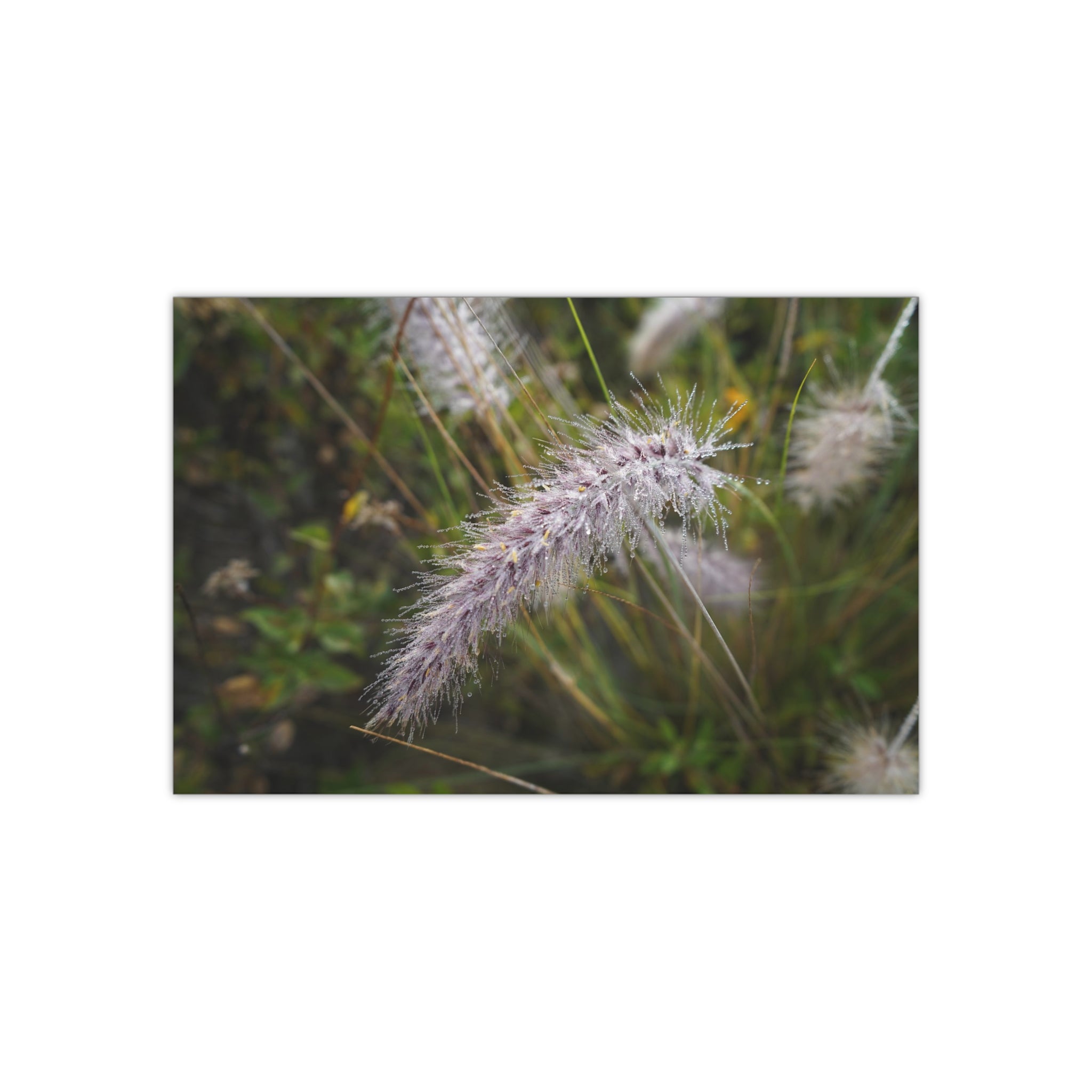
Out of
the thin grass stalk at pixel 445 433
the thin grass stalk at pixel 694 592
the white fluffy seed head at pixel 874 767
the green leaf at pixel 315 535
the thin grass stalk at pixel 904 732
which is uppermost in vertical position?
the thin grass stalk at pixel 445 433

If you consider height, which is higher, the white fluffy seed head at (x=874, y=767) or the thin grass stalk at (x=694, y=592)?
the thin grass stalk at (x=694, y=592)

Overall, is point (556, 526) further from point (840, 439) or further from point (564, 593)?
point (840, 439)

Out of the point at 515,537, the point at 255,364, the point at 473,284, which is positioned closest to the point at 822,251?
the point at 473,284

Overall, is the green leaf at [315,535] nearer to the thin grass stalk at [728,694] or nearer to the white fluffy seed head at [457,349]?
the white fluffy seed head at [457,349]

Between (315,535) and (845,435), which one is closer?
(845,435)

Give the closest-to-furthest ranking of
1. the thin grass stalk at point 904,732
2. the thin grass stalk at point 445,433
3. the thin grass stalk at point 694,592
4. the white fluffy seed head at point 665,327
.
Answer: the thin grass stalk at point 694,592 < the thin grass stalk at point 445,433 < the thin grass stalk at point 904,732 < the white fluffy seed head at point 665,327

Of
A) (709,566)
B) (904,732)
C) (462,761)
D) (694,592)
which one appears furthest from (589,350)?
(904,732)

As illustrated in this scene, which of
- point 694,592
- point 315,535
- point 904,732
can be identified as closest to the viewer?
point 694,592

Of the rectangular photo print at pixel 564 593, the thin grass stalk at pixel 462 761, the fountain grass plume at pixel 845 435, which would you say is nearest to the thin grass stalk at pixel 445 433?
the rectangular photo print at pixel 564 593
